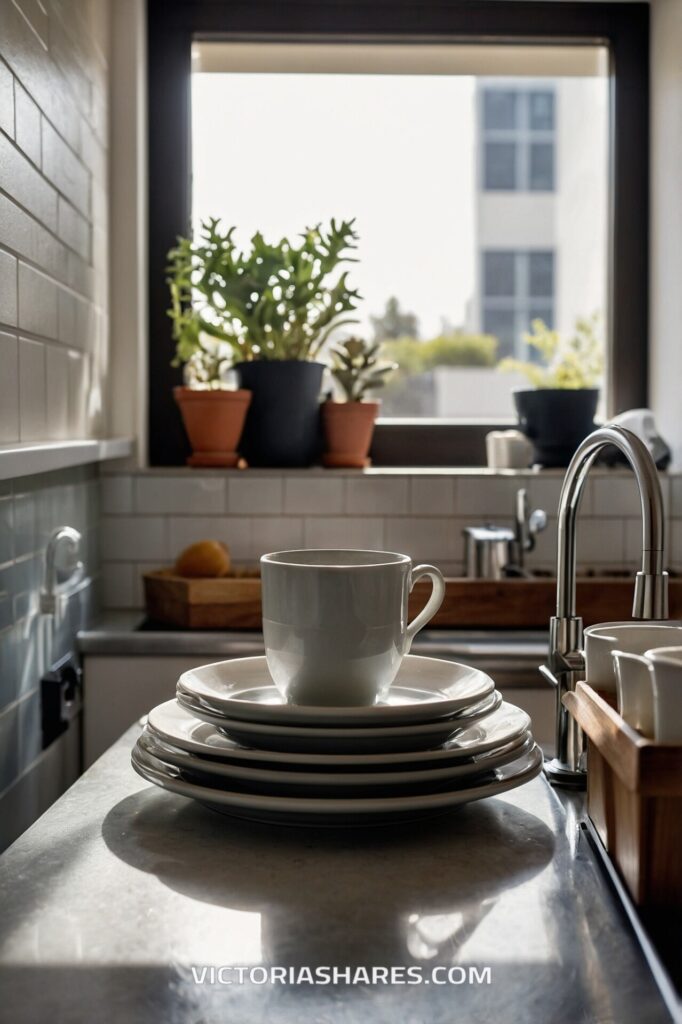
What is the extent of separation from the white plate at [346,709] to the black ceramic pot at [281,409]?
1167mm

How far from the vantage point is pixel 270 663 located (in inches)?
31.6

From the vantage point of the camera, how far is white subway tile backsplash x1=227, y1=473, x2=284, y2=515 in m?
2.02

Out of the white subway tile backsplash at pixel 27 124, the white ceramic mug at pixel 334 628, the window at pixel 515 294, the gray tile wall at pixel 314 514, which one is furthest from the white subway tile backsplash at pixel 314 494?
the white ceramic mug at pixel 334 628

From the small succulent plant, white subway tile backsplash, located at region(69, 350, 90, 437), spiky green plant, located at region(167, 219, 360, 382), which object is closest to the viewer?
white subway tile backsplash, located at region(69, 350, 90, 437)

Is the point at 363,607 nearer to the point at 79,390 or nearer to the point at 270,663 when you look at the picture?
the point at 270,663

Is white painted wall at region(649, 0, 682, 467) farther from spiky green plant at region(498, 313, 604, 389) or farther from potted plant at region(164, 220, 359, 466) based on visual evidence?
potted plant at region(164, 220, 359, 466)

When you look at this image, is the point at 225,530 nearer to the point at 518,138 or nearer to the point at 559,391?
the point at 559,391

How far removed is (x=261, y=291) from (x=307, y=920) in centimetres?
155

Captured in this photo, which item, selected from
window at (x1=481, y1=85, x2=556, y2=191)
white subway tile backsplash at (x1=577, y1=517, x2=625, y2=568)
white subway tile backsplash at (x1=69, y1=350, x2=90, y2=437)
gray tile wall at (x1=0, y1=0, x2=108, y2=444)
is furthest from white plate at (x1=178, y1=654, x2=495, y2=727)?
window at (x1=481, y1=85, x2=556, y2=191)

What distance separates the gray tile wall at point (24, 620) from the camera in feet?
4.22

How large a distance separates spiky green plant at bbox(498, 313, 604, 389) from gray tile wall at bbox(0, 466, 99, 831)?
1.07 m

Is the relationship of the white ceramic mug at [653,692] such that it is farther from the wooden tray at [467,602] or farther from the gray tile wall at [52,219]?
the wooden tray at [467,602]

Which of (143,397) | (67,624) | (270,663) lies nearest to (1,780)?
(67,624)

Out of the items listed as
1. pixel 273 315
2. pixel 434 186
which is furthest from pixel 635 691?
pixel 434 186
